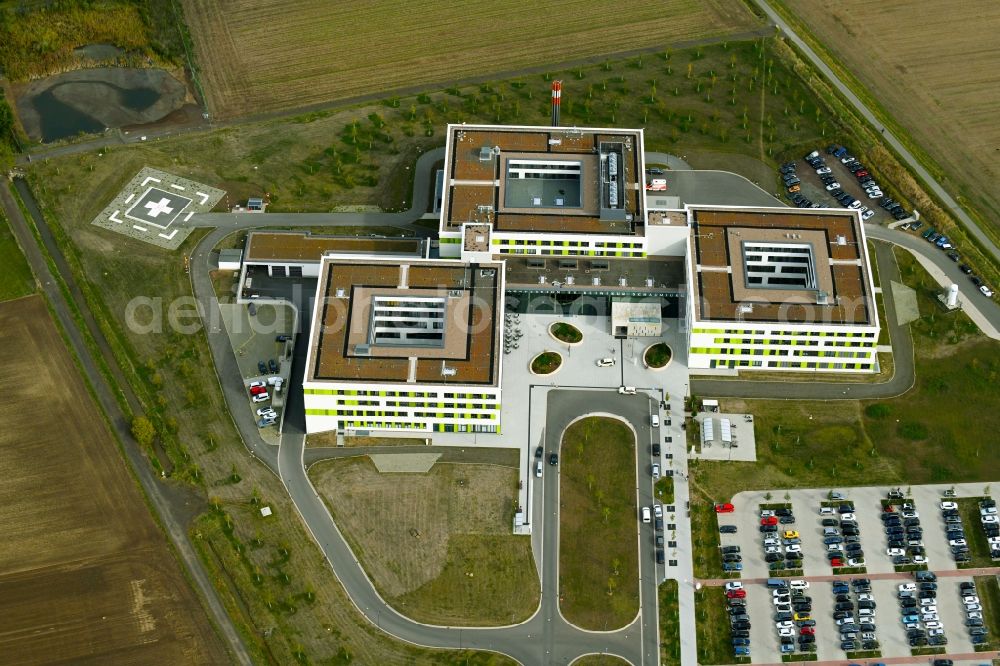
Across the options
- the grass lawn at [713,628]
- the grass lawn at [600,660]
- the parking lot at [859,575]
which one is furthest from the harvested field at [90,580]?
the parking lot at [859,575]

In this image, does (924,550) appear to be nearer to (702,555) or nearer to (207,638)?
(702,555)

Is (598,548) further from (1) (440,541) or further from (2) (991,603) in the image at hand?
(2) (991,603)

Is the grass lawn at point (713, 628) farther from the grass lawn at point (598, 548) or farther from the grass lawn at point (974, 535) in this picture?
the grass lawn at point (974, 535)

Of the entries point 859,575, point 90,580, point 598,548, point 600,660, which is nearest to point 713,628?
point 600,660

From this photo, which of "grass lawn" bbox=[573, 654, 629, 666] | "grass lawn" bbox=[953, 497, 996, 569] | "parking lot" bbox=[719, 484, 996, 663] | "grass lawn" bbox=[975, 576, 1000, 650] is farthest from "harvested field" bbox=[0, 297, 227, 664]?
"grass lawn" bbox=[953, 497, 996, 569]

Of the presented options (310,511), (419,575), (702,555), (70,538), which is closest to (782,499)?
(702,555)

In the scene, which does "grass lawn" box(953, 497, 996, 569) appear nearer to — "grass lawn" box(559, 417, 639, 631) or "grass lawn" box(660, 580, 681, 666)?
"grass lawn" box(660, 580, 681, 666)
